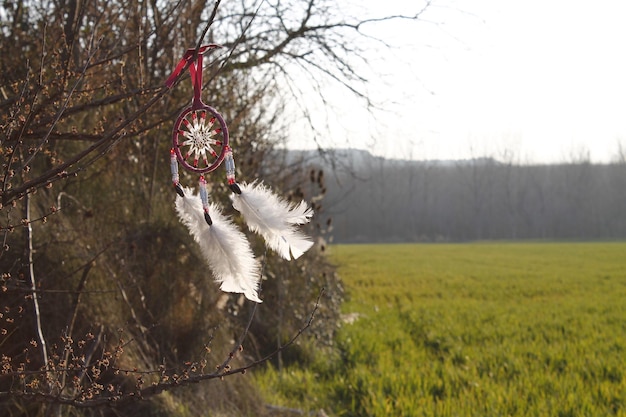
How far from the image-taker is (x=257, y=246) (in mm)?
6953

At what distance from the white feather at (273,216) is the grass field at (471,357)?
4.94m

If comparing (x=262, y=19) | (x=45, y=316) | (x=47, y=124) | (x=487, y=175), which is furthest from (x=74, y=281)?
(x=487, y=175)

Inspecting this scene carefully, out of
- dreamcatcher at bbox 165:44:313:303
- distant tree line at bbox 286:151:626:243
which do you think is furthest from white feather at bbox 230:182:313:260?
distant tree line at bbox 286:151:626:243

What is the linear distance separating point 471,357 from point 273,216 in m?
8.36

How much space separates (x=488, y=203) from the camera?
273 ft

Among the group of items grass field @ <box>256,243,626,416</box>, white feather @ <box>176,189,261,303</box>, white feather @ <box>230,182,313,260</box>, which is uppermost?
white feather @ <box>230,182,313,260</box>

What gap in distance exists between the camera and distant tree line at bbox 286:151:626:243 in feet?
242

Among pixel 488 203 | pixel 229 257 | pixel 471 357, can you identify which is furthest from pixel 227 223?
pixel 488 203

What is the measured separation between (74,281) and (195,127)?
11.3ft

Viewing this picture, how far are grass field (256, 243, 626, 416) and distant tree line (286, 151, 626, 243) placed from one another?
56059 millimetres

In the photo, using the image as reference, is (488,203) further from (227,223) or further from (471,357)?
(227,223)

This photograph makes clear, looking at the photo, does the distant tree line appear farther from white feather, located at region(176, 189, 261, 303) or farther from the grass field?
white feather, located at region(176, 189, 261, 303)

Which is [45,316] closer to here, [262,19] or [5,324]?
[5,324]

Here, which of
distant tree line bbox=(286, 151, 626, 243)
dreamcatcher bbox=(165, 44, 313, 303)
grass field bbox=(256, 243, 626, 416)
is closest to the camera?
dreamcatcher bbox=(165, 44, 313, 303)
